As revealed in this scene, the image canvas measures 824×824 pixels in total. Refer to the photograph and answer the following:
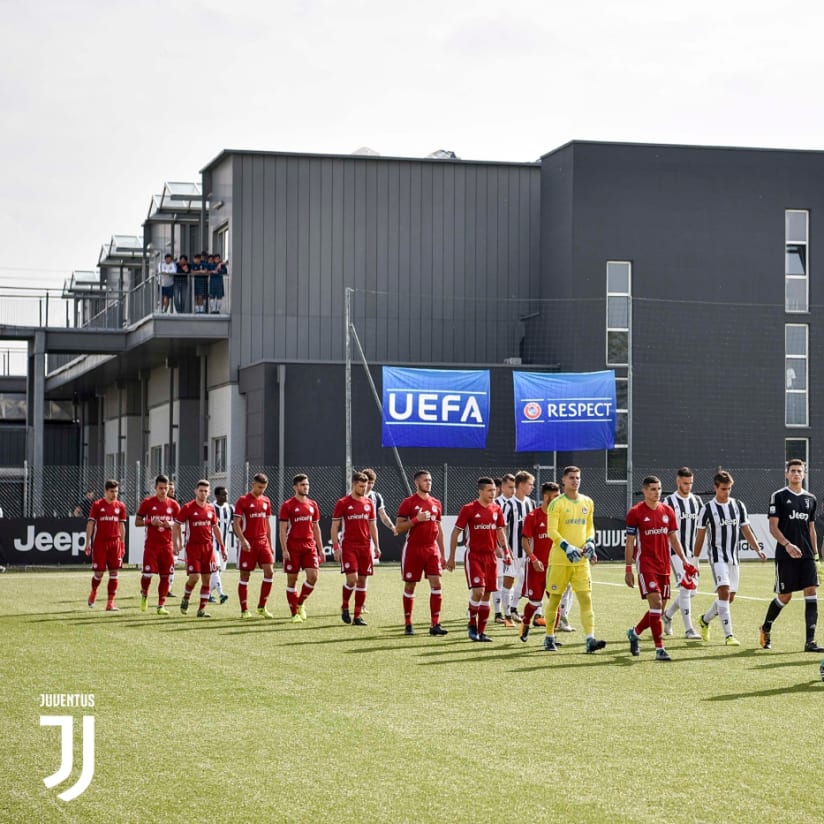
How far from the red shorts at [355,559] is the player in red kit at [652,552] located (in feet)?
13.4

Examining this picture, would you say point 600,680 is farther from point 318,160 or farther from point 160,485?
point 318,160

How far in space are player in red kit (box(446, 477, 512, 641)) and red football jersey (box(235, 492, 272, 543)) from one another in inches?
156

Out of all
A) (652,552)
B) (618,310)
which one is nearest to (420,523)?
(652,552)

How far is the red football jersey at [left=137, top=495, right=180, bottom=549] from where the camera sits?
20484 mm

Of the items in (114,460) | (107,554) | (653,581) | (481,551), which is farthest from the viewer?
(114,460)

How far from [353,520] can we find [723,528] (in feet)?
15.6

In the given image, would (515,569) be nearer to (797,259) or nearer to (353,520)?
(353,520)

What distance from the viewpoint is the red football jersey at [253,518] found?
20.1m

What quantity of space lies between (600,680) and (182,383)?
1249 inches

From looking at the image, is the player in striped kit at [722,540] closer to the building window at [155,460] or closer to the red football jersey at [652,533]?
the red football jersey at [652,533]

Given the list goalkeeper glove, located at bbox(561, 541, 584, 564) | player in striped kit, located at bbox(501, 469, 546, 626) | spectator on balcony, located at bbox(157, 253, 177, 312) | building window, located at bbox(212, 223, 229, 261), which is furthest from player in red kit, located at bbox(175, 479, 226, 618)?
building window, located at bbox(212, 223, 229, 261)

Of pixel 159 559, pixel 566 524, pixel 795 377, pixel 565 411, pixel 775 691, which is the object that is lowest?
pixel 775 691

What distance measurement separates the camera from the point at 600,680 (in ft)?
43.0

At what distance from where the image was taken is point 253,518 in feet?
66.0
